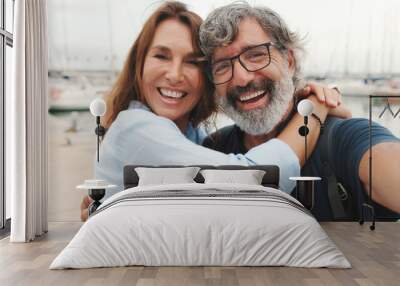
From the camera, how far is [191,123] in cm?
746

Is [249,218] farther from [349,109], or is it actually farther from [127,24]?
Answer: [127,24]

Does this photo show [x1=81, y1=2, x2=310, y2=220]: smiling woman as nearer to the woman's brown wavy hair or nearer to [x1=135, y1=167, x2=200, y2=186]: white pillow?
the woman's brown wavy hair

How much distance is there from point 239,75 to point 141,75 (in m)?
1.27

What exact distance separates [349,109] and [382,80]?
0.62 m

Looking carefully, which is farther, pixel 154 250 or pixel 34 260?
pixel 34 260

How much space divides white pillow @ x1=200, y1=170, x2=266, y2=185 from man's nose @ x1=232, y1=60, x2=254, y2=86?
4.09 feet

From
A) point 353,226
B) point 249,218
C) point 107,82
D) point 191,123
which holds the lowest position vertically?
point 353,226

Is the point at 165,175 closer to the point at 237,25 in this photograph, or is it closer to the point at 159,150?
the point at 159,150

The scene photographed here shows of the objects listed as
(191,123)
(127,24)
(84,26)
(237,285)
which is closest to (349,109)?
(191,123)

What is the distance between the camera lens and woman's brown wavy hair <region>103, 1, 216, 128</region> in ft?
24.6

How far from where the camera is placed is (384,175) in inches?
291

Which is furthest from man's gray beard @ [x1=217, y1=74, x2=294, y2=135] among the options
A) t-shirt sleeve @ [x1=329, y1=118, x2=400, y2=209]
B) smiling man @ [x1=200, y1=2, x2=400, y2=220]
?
t-shirt sleeve @ [x1=329, y1=118, x2=400, y2=209]

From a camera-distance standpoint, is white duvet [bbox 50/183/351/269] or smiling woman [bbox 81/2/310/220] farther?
smiling woman [bbox 81/2/310/220]

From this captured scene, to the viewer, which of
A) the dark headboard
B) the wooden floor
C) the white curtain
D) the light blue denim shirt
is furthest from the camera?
the light blue denim shirt
